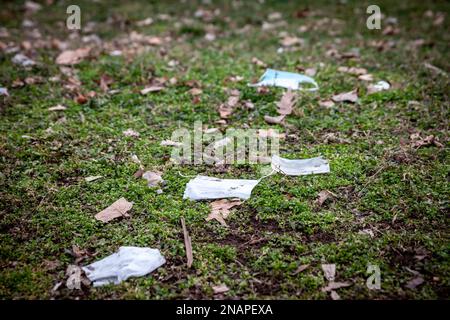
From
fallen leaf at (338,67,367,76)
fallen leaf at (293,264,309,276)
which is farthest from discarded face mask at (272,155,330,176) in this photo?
fallen leaf at (338,67,367,76)

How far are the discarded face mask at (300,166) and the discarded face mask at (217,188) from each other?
10.8 inches

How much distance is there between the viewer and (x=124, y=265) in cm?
250

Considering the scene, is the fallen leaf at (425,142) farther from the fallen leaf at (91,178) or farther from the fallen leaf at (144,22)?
the fallen leaf at (144,22)

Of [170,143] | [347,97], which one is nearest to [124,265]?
[170,143]

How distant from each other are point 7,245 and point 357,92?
11.2ft

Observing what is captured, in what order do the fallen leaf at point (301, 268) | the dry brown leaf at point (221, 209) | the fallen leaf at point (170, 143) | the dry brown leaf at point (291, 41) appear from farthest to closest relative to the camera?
the dry brown leaf at point (291, 41), the fallen leaf at point (170, 143), the dry brown leaf at point (221, 209), the fallen leaf at point (301, 268)

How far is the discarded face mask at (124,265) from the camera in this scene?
96.2 inches

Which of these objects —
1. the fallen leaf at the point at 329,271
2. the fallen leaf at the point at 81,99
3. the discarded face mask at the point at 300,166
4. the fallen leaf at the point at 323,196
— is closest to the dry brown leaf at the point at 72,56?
the fallen leaf at the point at 81,99

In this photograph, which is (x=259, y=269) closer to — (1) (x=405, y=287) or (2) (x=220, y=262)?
(2) (x=220, y=262)

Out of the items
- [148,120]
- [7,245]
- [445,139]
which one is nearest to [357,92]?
[445,139]

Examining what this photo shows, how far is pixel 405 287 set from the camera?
2350mm

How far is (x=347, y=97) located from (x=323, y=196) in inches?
63.9

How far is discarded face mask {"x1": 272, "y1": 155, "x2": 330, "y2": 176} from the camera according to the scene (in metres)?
3.28

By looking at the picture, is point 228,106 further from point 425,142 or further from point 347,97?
point 425,142
